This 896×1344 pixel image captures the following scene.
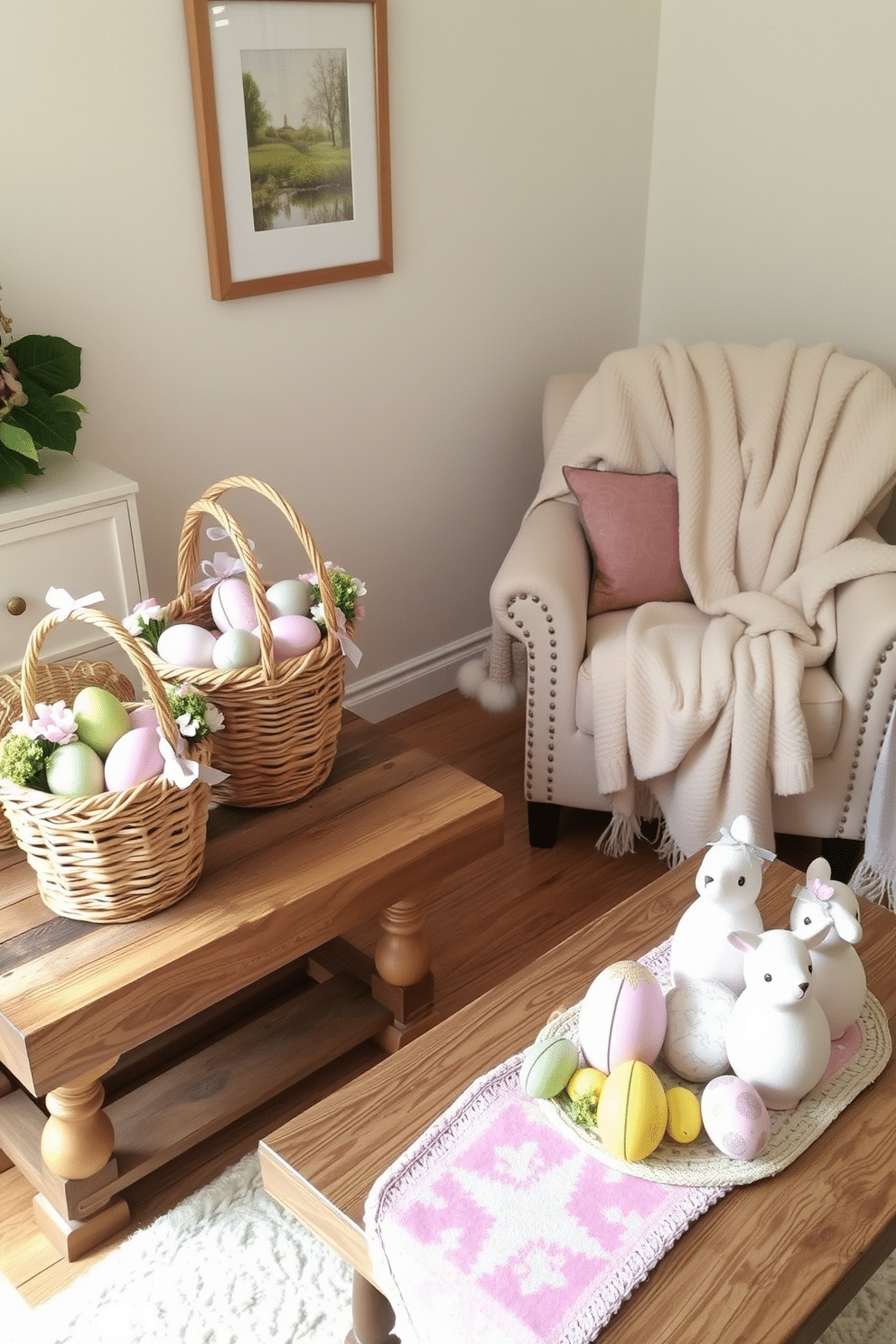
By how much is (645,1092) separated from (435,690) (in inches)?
73.0

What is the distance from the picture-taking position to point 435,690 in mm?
3035

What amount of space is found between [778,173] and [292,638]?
1.89 meters

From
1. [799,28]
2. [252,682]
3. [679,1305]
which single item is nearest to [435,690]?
[252,682]

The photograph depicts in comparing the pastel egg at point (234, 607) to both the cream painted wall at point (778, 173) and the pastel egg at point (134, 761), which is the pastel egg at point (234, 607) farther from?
the cream painted wall at point (778, 173)

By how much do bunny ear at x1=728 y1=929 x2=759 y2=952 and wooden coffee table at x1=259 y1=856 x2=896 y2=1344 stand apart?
0.73 ft

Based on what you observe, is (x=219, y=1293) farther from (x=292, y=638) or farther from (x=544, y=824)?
(x=544, y=824)

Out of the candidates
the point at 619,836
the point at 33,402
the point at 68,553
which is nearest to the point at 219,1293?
the point at 68,553

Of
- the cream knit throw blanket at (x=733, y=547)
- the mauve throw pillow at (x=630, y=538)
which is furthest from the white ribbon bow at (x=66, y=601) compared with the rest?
the mauve throw pillow at (x=630, y=538)

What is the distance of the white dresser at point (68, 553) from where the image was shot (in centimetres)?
179

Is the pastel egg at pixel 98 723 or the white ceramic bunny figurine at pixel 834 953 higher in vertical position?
the pastel egg at pixel 98 723

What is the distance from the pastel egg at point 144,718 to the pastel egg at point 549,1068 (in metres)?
0.61

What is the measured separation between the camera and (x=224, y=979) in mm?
1477

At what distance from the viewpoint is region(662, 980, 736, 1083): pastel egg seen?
1303mm

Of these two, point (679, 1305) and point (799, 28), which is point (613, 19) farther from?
point (679, 1305)
